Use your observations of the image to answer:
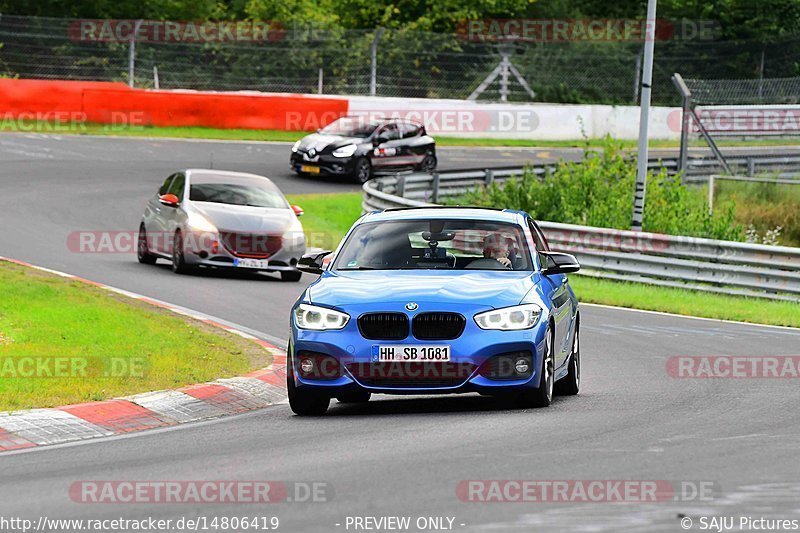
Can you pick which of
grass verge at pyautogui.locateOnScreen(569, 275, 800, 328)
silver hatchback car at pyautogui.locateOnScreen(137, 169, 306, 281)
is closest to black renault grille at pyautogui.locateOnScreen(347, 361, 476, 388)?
grass verge at pyautogui.locateOnScreen(569, 275, 800, 328)

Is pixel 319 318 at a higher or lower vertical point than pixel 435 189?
higher

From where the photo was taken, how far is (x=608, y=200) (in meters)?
30.7

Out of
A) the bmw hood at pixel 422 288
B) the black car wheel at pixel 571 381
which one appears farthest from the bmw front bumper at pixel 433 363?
the black car wheel at pixel 571 381

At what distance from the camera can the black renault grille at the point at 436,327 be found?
10.9 meters

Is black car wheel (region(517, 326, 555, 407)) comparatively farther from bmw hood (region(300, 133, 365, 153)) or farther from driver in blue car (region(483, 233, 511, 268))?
bmw hood (region(300, 133, 365, 153))

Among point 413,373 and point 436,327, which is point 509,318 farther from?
point 413,373

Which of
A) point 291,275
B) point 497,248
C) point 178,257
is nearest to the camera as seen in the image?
point 497,248

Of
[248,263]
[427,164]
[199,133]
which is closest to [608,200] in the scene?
[248,263]

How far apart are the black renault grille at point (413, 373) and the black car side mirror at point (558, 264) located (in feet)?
5.59

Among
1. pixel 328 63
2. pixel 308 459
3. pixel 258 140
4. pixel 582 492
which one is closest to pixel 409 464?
pixel 308 459

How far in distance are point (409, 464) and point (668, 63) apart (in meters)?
46.5

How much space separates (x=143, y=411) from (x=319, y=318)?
1.43 m

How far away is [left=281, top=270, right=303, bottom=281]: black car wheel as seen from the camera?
76.5ft

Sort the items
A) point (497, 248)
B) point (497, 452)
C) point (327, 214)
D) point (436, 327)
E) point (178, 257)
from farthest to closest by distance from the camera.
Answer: point (327, 214) → point (178, 257) → point (497, 248) → point (436, 327) → point (497, 452)
